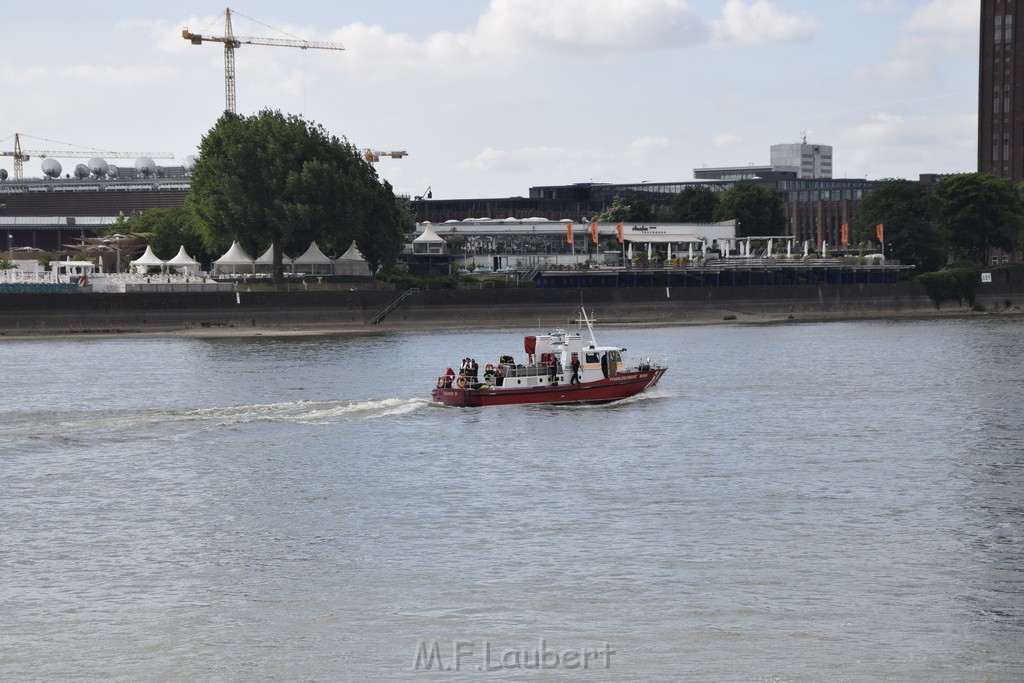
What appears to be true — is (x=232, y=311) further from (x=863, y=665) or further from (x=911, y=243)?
(x=863, y=665)

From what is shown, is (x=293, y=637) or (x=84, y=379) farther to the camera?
(x=84, y=379)

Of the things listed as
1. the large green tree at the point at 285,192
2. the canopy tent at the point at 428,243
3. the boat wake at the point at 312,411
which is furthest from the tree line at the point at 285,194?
the boat wake at the point at 312,411

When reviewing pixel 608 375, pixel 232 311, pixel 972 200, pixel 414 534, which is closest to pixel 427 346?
pixel 232 311

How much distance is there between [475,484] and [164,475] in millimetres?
11893

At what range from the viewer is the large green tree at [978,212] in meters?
179

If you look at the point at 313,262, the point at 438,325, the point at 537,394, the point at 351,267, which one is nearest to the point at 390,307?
the point at 438,325

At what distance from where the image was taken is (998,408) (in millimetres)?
68625

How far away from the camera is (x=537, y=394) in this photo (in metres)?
68.0

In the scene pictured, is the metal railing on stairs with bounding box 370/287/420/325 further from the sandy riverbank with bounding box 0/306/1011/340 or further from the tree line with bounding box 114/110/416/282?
the tree line with bounding box 114/110/416/282

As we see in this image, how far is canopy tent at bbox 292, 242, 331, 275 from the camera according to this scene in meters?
147

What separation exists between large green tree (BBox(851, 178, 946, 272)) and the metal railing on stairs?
222 feet

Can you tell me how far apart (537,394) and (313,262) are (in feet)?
271

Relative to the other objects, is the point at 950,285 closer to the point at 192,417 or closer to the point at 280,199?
the point at 280,199

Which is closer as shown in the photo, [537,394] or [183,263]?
[537,394]
